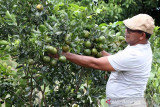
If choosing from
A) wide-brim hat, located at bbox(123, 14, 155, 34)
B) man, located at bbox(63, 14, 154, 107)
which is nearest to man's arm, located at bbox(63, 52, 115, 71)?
man, located at bbox(63, 14, 154, 107)

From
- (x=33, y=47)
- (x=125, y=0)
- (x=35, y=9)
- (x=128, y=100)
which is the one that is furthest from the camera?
(x=125, y=0)

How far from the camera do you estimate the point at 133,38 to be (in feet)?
8.50

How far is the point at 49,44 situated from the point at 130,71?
2.88 ft

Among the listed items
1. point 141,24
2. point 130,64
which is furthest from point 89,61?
point 141,24

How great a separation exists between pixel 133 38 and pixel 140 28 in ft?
0.42

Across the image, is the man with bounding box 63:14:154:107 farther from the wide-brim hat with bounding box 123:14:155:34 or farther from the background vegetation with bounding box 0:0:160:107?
the background vegetation with bounding box 0:0:160:107

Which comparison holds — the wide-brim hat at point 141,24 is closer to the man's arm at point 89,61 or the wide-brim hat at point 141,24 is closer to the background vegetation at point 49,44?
the background vegetation at point 49,44

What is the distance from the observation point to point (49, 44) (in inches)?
88.3

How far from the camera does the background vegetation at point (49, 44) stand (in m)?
2.27

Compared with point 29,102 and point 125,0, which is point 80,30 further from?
point 125,0

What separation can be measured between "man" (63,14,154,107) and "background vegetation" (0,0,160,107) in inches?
7.5

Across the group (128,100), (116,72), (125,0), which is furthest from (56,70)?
(125,0)

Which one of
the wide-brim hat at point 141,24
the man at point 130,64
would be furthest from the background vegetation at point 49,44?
the wide-brim hat at point 141,24

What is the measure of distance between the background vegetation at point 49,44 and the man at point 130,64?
0.62ft
